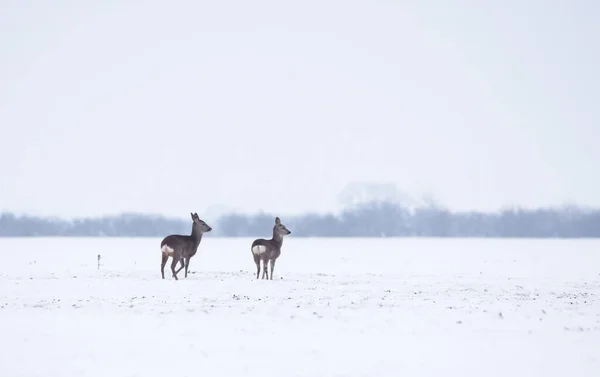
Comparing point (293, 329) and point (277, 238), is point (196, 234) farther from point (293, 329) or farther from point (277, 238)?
point (293, 329)

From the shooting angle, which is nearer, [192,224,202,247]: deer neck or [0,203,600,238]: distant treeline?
[192,224,202,247]: deer neck

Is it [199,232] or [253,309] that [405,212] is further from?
[253,309]

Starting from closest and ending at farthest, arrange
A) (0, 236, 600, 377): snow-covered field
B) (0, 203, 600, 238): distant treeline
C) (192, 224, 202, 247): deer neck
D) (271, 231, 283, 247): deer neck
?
1. (0, 236, 600, 377): snow-covered field
2. (192, 224, 202, 247): deer neck
3. (271, 231, 283, 247): deer neck
4. (0, 203, 600, 238): distant treeline

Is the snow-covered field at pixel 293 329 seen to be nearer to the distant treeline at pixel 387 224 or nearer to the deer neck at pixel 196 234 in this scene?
the deer neck at pixel 196 234

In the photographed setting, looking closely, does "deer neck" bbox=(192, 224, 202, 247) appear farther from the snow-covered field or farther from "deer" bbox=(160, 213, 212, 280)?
the snow-covered field

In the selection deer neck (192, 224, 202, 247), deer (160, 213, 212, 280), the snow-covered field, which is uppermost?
deer neck (192, 224, 202, 247)

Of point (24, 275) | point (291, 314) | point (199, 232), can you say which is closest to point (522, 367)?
point (291, 314)

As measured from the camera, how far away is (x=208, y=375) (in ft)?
37.5

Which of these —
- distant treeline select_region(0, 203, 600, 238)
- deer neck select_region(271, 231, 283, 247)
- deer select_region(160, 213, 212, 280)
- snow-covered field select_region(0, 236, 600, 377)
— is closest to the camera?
snow-covered field select_region(0, 236, 600, 377)

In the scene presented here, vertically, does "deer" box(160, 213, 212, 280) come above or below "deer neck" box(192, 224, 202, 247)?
below

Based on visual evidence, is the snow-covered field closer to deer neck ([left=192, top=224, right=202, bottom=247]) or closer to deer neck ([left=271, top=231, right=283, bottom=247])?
deer neck ([left=192, top=224, right=202, bottom=247])

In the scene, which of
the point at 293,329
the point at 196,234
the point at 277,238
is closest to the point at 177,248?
the point at 196,234

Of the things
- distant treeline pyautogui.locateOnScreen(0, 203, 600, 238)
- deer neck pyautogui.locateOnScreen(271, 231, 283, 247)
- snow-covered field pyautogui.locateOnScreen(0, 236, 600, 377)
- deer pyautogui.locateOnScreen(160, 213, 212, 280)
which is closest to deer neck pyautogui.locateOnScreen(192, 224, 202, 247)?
deer pyautogui.locateOnScreen(160, 213, 212, 280)

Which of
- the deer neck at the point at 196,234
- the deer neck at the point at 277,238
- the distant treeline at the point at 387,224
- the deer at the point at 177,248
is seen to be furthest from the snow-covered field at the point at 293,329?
the distant treeline at the point at 387,224
